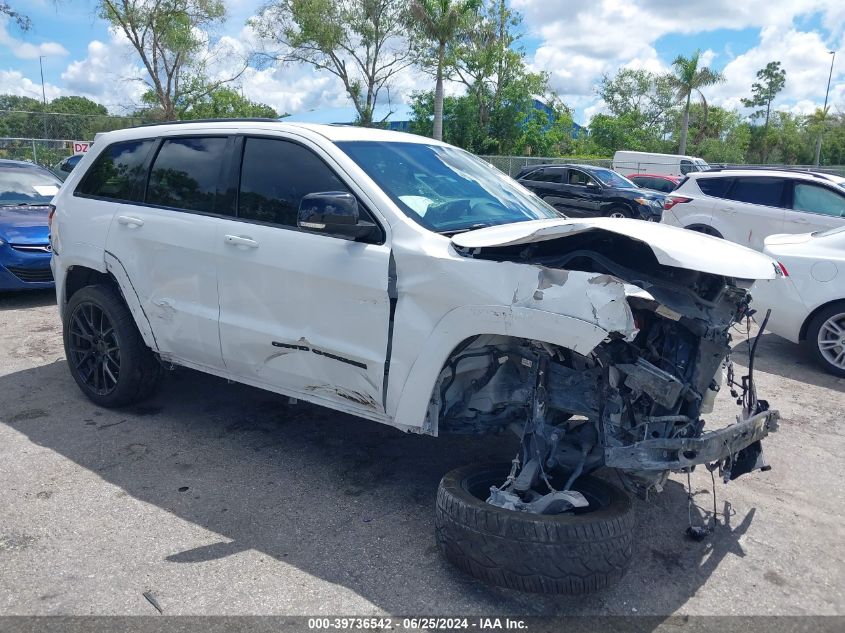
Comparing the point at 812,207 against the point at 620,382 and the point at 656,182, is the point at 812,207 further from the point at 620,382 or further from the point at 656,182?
the point at 656,182

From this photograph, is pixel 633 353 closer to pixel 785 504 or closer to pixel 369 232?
pixel 369 232

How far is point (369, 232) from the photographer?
3564mm

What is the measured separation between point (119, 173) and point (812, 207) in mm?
9543

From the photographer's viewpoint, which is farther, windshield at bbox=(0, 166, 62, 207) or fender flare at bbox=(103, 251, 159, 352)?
windshield at bbox=(0, 166, 62, 207)

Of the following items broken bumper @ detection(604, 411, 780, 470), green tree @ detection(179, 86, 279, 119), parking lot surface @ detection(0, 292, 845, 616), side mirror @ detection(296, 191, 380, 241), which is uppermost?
green tree @ detection(179, 86, 279, 119)

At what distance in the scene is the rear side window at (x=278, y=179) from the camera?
12.8 feet

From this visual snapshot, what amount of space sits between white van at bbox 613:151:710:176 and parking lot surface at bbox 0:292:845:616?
27335mm

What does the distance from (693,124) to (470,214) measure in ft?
205

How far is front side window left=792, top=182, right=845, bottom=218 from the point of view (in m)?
10.2

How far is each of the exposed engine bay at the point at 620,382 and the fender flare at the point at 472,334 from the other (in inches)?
2.9

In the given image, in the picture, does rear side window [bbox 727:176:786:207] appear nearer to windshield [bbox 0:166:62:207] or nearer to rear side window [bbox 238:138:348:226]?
rear side window [bbox 238:138:348:226]

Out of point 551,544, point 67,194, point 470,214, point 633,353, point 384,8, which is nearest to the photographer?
point 551,544

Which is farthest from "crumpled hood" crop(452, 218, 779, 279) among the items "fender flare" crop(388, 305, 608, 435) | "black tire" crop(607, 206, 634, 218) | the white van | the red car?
the white van

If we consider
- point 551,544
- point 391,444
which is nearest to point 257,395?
point 391,444
